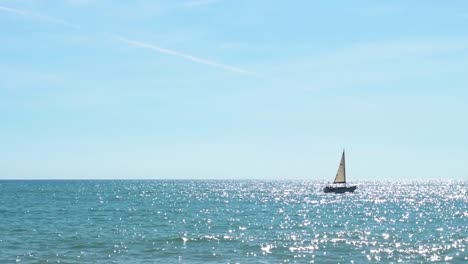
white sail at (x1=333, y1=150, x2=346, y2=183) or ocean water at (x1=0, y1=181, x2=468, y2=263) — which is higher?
white sail at (x1=333, y1=150, x2=346, y2=183)

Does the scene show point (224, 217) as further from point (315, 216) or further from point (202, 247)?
point (202, 247)

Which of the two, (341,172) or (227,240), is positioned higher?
(341,172)

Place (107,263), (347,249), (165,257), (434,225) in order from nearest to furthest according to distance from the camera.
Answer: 1. (107,263)
2. (165,257)
3. (347,249)
4. (434,225)

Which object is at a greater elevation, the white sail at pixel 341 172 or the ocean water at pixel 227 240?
the white sail at pixel 341 172

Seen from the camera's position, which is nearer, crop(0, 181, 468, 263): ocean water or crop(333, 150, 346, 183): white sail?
crop(0, 181, 468, 263): ocean water

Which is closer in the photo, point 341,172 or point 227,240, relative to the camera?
point 227,240

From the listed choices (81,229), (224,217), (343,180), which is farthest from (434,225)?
(343,180)

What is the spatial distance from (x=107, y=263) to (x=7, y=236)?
16818mm

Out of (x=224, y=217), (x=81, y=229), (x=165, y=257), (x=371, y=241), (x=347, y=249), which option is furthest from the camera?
(x=224, y=217)

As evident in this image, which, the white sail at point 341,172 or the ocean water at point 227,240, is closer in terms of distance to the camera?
the ocean water at point 227,240

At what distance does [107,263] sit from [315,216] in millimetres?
43300

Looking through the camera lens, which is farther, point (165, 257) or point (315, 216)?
point (315, 216)

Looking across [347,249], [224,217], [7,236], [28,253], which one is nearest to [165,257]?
[28,253]

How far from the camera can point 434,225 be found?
63.7 metres
